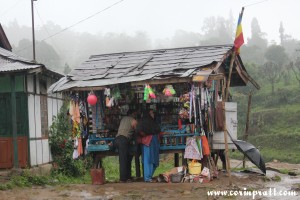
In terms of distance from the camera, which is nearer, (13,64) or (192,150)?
(192,150)

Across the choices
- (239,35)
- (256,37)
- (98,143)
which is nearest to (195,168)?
(98,143)

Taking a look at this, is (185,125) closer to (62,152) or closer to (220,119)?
(220,119)

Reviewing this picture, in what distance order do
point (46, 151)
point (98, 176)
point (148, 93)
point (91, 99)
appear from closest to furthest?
point (148, 93), point (91, 99), point (98, 176), point (46, 151)

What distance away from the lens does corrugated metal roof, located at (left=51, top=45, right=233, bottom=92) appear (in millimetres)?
10164

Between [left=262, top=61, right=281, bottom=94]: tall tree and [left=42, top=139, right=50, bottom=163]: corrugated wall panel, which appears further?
[left=262, top=61, right=281, bottom=94]: tall tree

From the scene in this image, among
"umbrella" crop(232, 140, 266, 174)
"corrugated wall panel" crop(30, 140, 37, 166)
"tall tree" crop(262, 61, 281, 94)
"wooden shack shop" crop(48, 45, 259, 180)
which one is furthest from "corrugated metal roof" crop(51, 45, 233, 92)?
"tall tree" crop(262, 61, 281, 94)

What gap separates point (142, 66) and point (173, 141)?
2211 mm

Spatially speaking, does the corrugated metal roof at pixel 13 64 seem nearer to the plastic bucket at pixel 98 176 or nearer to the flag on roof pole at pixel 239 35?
the plastic bucket at pixel 98 176

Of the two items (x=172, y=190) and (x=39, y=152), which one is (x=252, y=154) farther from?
(x=39, y=152)

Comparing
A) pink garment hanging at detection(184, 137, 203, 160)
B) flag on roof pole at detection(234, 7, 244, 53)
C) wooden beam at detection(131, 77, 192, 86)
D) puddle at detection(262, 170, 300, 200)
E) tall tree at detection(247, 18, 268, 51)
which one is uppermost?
tall tree at detection(247, 18, 268, 51)

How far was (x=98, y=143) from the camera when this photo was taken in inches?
443

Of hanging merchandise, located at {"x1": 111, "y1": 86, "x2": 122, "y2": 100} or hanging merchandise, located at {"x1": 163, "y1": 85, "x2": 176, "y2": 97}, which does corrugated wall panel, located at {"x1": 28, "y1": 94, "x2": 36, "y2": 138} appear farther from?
hanging merchandise, located at {"x1": 163, "y1": 85, "x2": 176, "y2": 97}

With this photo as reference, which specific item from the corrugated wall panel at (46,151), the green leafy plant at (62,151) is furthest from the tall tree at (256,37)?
the corrugated wall panel at (46,151)

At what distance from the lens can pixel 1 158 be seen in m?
12.5
